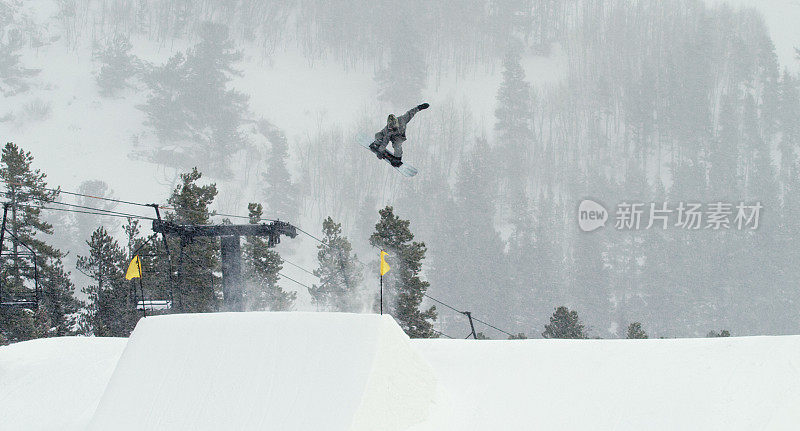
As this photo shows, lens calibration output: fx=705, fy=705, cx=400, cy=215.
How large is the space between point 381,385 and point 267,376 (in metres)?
1.87

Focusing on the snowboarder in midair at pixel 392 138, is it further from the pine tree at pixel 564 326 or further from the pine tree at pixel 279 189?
the pine tree at pixel 279 189

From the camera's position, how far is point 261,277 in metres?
44.0

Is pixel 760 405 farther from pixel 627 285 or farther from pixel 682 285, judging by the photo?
pixel 627 285

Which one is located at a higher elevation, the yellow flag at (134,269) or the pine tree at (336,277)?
the yellow flag at (134,269)

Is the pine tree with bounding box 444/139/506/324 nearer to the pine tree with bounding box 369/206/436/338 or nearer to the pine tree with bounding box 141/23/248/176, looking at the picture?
the pine tree with bounding box 141/23/248/176

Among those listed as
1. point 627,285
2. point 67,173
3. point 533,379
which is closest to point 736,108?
point 627,285

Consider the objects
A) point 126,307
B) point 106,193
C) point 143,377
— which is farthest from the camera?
point 106,193

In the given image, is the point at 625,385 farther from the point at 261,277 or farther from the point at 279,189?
the point at 279,189

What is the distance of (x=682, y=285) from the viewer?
116 m

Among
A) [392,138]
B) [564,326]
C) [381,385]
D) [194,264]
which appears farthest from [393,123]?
[564,326]

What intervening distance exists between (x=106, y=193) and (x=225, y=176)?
28.3 meters

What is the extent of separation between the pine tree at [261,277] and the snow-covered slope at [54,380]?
2130 cm

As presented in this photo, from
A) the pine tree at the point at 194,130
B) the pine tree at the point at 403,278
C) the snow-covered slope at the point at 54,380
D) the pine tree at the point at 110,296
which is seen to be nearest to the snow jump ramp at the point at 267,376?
the snow-covered slope at the point at 54,380

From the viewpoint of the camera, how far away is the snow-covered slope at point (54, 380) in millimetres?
15258
